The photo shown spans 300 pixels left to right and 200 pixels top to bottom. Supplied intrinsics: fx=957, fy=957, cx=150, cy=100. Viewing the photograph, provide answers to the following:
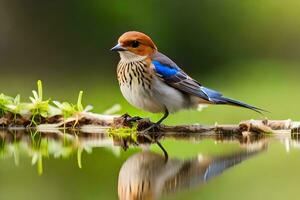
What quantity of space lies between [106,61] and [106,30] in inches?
33.7

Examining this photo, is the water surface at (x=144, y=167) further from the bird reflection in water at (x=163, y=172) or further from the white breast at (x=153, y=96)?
the white breast at (x=153, y=96)

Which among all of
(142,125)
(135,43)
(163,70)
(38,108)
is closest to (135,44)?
(135,43)

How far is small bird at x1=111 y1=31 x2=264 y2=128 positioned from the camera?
6199 millimetres

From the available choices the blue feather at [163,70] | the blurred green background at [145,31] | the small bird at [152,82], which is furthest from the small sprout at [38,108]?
the blurred green background at [145,31]

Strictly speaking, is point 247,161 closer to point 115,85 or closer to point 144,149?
point 144,149

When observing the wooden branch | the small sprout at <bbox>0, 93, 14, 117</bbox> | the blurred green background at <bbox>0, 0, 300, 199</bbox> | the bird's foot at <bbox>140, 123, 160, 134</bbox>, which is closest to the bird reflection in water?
the wooden branch

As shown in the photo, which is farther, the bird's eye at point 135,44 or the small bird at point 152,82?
the bird's eye at point 135,44

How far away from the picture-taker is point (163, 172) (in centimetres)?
408

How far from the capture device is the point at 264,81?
13.2 meters

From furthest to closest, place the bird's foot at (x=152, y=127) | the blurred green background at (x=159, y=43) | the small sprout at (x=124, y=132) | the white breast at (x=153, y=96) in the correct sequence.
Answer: the blurred green background at (x=159, y=43) → the white breast at (x=153, y=96) → the bird's foot at (x=152, y=127) → the small sprout at (x=124, y=132)

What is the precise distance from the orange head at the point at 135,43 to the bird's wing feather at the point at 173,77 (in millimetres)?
110

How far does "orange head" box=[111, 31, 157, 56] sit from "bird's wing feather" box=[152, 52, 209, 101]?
0.11 meters

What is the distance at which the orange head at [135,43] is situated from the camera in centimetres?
626

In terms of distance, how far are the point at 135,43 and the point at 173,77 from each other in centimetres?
35
